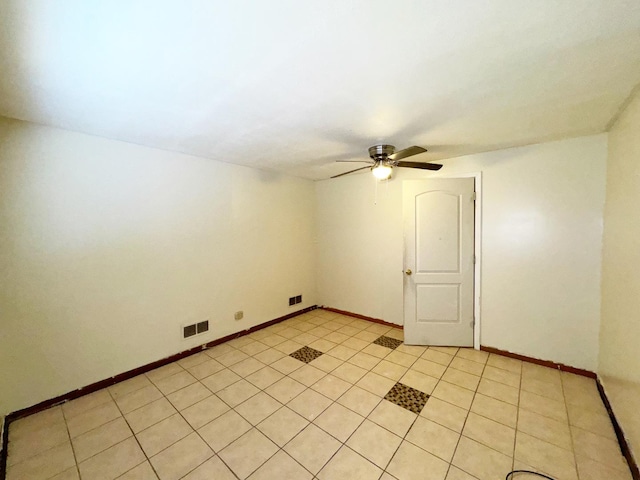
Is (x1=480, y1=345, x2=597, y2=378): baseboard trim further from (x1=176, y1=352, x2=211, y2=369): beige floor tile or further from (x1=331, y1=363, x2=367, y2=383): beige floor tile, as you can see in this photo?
(x1=176, y1=352, x2=211, y2=369): beige floor tile

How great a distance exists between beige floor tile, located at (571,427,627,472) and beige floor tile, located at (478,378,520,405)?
38cm

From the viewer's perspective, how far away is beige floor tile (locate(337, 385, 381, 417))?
1967 mm

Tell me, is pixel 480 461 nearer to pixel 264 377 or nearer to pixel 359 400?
pixel 359 400

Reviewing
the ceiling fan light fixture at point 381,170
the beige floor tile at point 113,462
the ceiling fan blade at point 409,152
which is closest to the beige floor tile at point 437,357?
the ceiling fan light fixture at point 381,170

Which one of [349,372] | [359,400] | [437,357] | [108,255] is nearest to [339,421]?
[359,400]

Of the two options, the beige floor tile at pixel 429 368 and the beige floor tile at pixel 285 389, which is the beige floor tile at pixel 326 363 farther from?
the beige floor tile at pixel 429 368

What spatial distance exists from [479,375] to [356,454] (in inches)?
61.9

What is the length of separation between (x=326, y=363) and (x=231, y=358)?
3.61 ft

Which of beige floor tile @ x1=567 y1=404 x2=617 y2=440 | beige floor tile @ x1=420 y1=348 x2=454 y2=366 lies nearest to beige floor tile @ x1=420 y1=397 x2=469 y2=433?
beige floor tile @ x1=420 y1=348 x2=454 y2=366

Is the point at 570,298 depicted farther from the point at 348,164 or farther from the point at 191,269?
the point at 191,269

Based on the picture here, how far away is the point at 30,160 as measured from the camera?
6.33 feet

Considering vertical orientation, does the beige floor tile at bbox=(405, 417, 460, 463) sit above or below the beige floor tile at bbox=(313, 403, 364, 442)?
below

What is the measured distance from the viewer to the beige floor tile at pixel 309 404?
6.34 ft

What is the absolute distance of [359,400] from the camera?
6.80 ft
